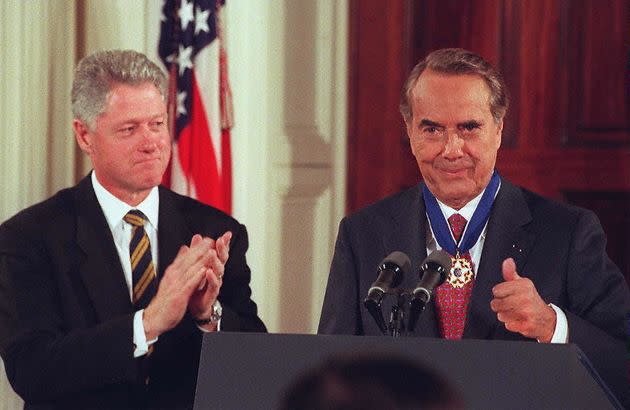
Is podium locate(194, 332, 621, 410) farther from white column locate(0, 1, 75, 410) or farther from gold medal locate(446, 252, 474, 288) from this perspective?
white column locate(0, 1, 75, 410)

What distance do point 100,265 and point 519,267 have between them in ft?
3.36

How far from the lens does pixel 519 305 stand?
2025mm

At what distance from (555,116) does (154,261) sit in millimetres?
2552

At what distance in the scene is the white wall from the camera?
336 cm

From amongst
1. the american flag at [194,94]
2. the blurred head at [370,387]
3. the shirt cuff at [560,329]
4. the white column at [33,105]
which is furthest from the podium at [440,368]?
the american flag at [194,94]

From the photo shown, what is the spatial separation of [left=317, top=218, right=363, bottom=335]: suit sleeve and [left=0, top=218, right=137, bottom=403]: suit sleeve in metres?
0.47

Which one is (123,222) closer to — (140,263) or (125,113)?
(140,263)

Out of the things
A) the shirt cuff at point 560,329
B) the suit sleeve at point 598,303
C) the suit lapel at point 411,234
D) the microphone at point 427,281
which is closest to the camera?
the microphone at point 427,281

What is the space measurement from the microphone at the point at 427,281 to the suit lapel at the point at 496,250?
601 mm

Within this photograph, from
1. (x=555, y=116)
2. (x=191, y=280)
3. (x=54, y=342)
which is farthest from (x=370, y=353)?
(x=555, y=116)

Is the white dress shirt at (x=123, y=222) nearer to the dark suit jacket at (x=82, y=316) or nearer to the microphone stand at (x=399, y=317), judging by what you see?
the dark suit jacket at (x=82, y=316)

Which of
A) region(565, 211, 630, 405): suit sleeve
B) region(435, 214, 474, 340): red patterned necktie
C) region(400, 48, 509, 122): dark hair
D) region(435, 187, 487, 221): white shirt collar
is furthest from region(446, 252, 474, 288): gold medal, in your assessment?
region(400, 48, 509, 122): dark hair

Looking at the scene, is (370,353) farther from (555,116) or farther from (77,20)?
(555,116)

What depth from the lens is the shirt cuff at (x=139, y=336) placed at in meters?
2.51
